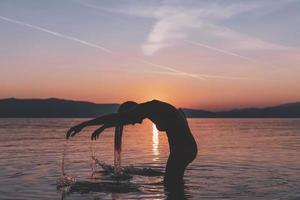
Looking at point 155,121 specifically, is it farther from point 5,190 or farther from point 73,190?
point 5,190

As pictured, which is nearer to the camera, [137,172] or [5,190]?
[5,190]

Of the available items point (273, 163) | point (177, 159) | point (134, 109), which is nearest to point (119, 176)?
point (177, 159)

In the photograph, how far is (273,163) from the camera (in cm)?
2508

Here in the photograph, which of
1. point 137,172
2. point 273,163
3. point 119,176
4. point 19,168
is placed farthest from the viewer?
point 273,163

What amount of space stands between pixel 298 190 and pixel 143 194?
5.10 meters

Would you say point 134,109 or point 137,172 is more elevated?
point 134,109

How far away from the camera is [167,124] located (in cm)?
1309

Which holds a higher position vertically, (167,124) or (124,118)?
(124,118)

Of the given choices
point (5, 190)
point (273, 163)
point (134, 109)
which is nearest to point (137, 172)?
point (5, 190)

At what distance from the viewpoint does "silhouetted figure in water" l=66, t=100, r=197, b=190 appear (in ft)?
39.7

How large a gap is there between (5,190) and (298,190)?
9.43 m

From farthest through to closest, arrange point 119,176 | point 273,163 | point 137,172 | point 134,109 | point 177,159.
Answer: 1. point 273,163
2. point 137,172
3. point 119,176
4. point 177,159
5. point 134,109

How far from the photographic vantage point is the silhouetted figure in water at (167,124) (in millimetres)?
12109

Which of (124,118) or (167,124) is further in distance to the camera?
(167,124)
